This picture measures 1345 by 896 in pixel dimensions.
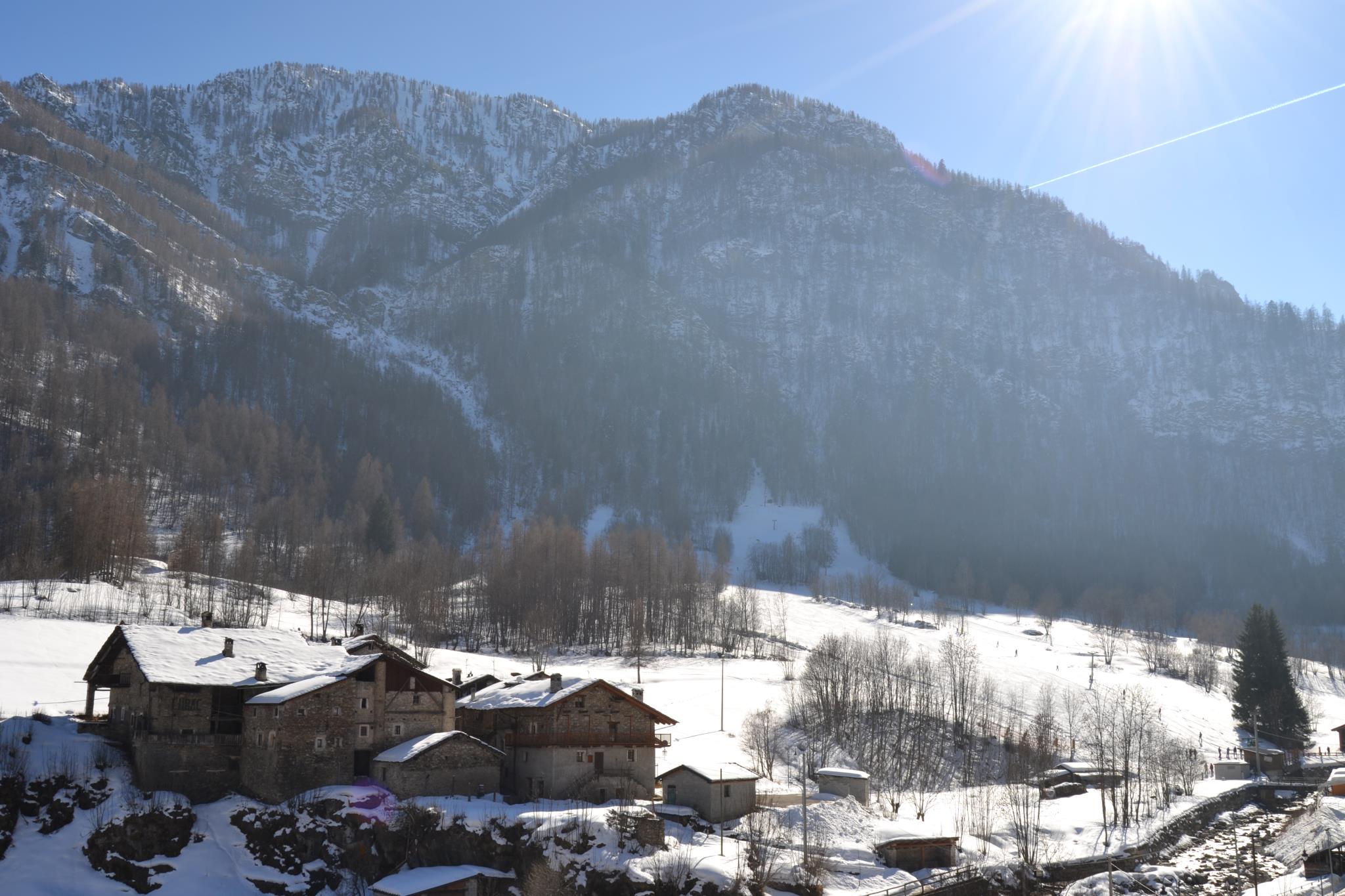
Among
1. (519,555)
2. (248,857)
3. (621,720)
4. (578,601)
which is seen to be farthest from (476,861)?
(519,555)

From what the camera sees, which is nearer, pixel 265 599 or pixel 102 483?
pixel 265 599

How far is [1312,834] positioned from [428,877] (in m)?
41.5

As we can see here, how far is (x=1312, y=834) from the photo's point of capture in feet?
166

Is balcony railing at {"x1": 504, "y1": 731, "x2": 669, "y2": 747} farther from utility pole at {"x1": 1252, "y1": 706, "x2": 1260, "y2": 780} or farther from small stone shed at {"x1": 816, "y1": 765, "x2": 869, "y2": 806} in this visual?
utility pole at {"x1": 1252, "y1": 706, "x2": 1260, "y2": 780}

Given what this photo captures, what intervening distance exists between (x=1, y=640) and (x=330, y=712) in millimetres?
29501

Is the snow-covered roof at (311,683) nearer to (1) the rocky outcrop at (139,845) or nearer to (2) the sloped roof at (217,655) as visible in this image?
(2) the sloped roof at (217,655)

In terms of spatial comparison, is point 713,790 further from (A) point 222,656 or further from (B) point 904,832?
(A) point 222,656

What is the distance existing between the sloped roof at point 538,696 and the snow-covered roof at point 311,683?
249 inches

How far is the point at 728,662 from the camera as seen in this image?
9638cm

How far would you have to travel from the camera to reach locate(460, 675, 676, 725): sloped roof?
Answer: 163 ft

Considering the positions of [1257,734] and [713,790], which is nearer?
[713,790]

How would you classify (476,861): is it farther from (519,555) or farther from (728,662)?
(519,555)

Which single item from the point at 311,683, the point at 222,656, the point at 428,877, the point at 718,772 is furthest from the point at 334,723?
the point at 718,772

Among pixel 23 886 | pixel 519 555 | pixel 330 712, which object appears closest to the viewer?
pixel 23 886
